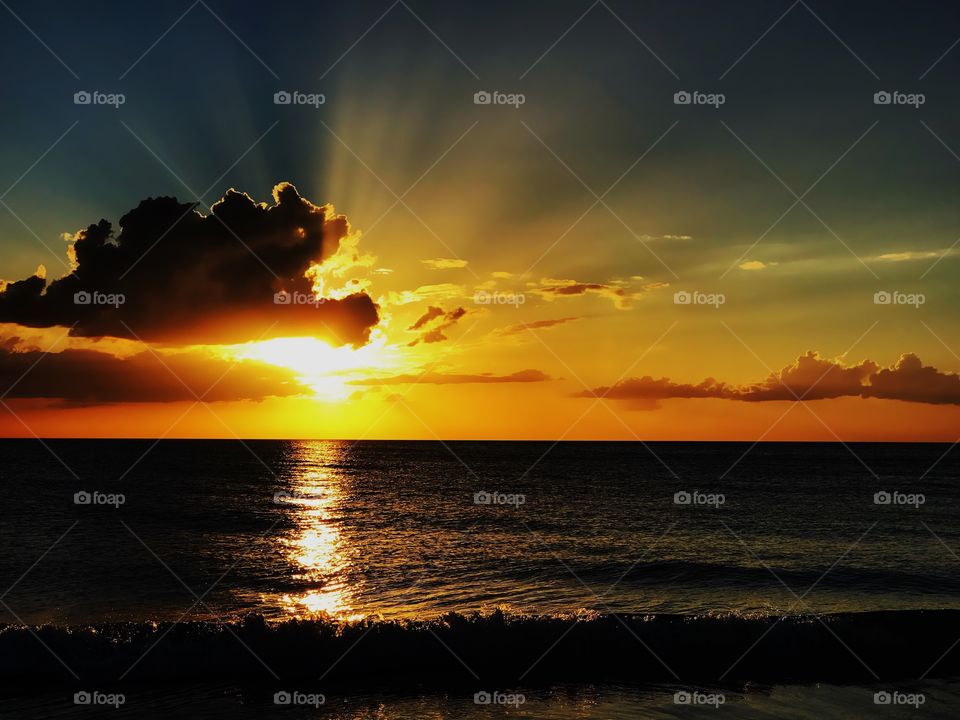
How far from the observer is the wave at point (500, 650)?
16641 mm

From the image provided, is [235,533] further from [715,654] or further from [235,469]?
[235,469]

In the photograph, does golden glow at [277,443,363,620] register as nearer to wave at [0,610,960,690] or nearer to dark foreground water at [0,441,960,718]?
dark foreground water at [0,441,960,718]

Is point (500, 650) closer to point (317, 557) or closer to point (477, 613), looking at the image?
point (477, 613)

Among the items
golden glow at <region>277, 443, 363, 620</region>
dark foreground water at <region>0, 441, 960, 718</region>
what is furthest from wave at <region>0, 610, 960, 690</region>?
golden glow at <region>277, 443, 363, 620</region>

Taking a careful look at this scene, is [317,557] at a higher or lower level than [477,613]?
higher

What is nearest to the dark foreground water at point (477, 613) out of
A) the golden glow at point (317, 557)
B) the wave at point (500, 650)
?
the wave at point (500, 650)

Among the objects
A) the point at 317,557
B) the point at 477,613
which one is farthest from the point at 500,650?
the point at 317,557

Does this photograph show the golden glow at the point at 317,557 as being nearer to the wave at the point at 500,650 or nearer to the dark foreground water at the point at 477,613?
the dark foreground water at the point at 477,613

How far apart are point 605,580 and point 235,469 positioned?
3457 inches

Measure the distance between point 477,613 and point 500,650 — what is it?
1.94 meters

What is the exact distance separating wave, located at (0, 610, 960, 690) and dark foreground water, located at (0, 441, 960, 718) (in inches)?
2.6

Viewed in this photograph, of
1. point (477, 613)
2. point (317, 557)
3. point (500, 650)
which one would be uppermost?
point (317, 557)

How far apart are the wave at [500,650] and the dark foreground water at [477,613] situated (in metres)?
0.07

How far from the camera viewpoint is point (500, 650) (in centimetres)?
1812
